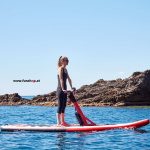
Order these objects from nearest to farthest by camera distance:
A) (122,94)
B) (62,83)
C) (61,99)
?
(62,83) < (61,99) < (122,94)

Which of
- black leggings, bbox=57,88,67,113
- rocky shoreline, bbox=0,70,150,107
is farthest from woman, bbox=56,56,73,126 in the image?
rocky shoreline, bbox=0,70,150,107

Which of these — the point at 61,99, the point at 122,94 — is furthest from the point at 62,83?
the point at 122,94

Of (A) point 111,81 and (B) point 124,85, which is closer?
(B) point 124,85

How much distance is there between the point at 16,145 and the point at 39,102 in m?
56.9

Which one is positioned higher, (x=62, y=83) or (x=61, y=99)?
(x=62, y=83)

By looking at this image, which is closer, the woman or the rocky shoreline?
the woman

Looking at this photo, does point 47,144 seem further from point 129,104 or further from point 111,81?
point 111,81

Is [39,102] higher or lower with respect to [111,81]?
lower

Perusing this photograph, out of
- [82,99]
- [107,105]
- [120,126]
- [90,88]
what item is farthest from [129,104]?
[120,126]

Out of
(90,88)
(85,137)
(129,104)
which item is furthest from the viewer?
(90,88)

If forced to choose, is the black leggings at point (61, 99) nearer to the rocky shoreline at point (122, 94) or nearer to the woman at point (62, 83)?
the woman at point (62, 83)

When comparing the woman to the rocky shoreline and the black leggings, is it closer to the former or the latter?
the black leggings

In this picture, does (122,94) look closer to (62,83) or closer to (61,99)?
(61,99)

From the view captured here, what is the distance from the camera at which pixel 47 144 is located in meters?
8.56
